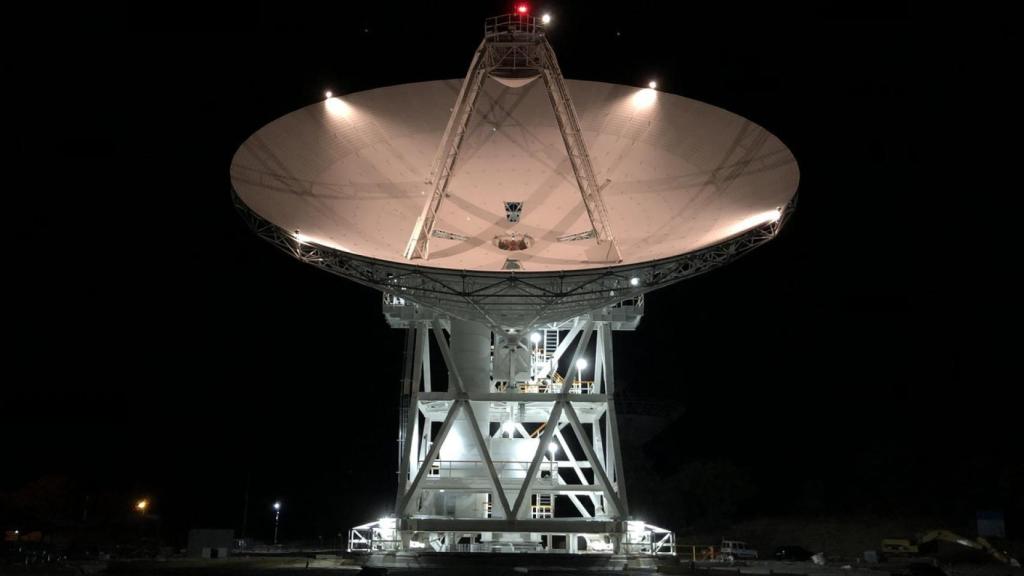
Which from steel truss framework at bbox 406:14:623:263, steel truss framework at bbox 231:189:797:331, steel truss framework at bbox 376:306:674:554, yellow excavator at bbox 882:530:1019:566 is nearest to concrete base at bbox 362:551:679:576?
steel truss framework at bbox 376:306:674:554

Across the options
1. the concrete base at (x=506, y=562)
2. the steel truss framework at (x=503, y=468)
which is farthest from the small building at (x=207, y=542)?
the concrete base at (x=506, y=562)

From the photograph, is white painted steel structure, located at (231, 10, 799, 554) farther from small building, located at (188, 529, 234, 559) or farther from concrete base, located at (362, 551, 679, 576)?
small building, located at (188, 529, 234, 559)

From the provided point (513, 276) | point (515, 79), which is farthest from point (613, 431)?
point (515, 79)

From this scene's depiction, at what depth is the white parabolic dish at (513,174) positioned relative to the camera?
28672 millimetres

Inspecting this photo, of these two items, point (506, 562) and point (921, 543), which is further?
point (921, 543)

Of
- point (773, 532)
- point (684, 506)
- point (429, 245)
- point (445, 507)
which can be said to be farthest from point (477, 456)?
point (684, 506)

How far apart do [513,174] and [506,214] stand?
1314 mm

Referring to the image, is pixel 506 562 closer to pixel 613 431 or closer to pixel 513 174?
pixel 613 431

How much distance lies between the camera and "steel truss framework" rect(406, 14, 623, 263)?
27.8 m

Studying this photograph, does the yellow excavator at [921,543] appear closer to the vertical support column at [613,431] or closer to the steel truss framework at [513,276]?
the vertical support column at [613,431]

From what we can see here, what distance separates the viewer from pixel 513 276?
27094mm

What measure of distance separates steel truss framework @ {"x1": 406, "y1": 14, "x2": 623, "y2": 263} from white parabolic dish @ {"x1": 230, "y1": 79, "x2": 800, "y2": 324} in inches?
36.4

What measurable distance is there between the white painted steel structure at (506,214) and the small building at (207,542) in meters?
10.2

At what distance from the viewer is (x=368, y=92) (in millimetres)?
31531
